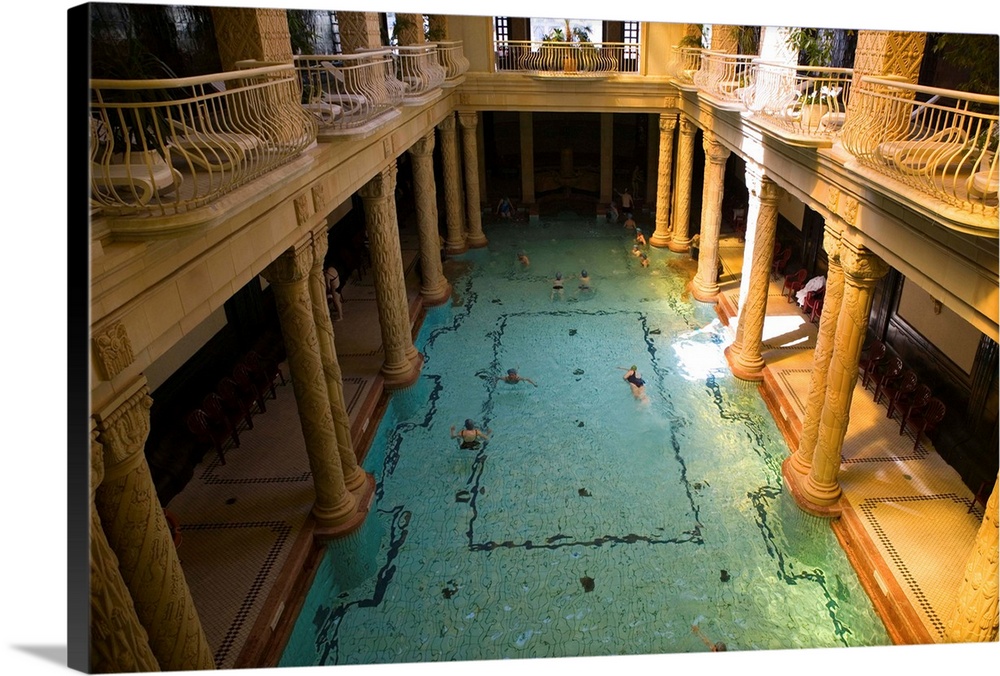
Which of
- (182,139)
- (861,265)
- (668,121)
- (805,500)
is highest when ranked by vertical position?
(182,139)

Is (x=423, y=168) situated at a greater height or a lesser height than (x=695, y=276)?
greater

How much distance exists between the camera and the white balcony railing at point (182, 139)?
299 cm

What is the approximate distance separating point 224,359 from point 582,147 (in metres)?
15.6

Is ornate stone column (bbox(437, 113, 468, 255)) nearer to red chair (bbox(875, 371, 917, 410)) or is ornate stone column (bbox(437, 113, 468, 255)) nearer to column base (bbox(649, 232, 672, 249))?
column base (bbox(649, 232, 672, 249))

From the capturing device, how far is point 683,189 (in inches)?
547

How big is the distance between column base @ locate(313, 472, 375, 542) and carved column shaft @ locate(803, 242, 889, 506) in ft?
15.8

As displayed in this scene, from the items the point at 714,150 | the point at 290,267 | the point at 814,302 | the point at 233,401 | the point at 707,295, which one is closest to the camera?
the point at 290,267

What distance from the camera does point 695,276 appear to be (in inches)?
509

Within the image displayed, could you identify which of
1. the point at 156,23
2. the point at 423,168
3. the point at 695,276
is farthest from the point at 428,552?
the point at 695,276

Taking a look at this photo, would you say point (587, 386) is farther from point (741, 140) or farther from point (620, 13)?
point (620, 13)

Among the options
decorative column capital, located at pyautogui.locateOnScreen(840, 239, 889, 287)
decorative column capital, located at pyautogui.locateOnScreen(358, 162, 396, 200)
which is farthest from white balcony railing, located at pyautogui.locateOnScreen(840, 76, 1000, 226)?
decorative column capital, located at pyautogui.locateOnScreen(358, 162, 396, 200)

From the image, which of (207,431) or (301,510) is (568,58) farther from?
(301,510)

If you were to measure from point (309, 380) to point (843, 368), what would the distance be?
5.13 m

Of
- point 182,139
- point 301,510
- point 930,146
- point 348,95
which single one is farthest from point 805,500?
point 182,139
